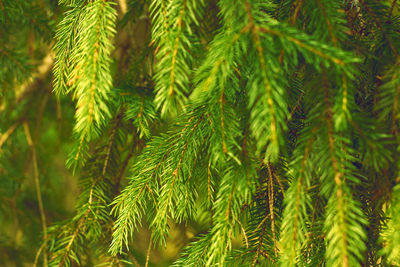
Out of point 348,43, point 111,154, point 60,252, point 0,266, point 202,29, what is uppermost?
point 202,29

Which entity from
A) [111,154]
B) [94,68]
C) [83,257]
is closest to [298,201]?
[94,68]

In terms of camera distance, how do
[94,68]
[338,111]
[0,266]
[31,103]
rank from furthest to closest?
[31,103]
[0,266]
[94,68]
[338,111]

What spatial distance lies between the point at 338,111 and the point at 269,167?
27 cm

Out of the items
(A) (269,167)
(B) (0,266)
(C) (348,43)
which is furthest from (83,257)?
(C) (348,43)

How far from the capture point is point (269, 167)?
75cm

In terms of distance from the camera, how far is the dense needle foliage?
1.78 ft

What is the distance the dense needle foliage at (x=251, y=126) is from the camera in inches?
21.4

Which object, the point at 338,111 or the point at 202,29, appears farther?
the point at 202,29

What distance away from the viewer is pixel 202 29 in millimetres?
1101

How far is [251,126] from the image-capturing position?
57 cm

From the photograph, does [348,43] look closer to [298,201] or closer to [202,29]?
[298,201]

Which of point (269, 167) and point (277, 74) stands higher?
point (277, 74)

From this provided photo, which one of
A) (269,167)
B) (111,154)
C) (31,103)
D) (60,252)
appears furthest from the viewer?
(31,103)

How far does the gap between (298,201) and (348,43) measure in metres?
0.34
